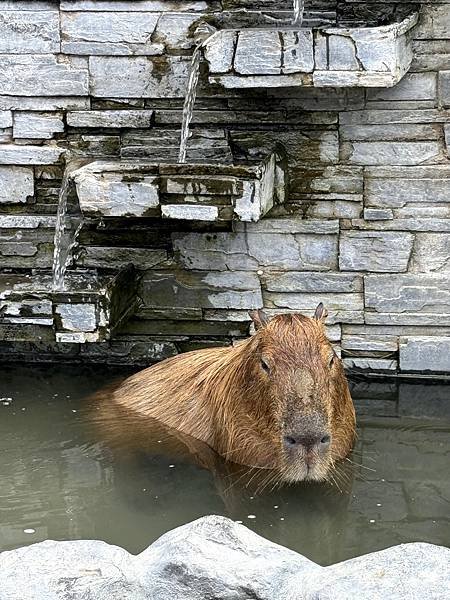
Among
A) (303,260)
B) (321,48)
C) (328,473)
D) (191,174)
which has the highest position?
(321,48)

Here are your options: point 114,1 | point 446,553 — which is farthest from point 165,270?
point 446,553

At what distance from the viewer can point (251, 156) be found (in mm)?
6344

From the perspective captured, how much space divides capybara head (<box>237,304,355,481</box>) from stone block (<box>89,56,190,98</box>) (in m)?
1.57

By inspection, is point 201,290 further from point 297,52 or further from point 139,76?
point 297,52

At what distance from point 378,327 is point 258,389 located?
1.48m

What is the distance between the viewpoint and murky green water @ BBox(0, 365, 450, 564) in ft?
15.7

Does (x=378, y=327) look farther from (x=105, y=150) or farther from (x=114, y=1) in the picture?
(x=114, y=1)

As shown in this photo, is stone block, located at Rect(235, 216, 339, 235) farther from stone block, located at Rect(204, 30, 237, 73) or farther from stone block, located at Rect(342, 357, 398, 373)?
stone block, located at Rect(204, 30, 237, 73)

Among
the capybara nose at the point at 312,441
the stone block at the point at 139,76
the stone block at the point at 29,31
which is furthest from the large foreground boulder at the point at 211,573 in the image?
the stone block at the point at 29,31

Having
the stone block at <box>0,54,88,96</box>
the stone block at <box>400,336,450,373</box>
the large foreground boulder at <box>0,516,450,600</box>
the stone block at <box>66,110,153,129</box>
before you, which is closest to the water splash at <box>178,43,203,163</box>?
the stone block at <box>66,110,153,129</box>

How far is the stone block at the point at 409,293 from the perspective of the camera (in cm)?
645

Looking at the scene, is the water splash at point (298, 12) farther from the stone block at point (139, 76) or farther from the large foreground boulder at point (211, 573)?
the large foreground boulder at point (211, 573)

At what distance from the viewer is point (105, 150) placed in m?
6.58

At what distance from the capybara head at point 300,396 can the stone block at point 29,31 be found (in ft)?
6.72
